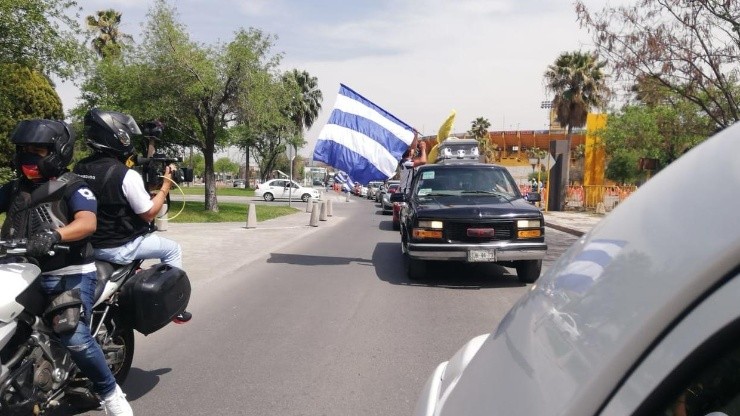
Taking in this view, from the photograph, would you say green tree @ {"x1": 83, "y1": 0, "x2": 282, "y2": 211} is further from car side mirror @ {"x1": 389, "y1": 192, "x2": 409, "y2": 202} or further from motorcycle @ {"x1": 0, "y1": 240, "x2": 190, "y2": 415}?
motorcycle @ {"x1": 0, "y1": 240, "x2": 190, "y2": 415}

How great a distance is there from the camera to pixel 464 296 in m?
8.43

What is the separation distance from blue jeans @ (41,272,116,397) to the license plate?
19.5 feet

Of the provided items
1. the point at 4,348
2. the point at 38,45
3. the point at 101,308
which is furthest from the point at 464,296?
the point at 38,45

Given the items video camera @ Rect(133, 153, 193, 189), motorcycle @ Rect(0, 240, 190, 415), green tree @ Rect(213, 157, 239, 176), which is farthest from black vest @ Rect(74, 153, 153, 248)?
green tree @ Rect(213, 157, 239, 176)

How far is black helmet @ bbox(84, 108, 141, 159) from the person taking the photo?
3918mm

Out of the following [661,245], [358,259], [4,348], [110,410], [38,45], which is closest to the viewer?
[661,245]

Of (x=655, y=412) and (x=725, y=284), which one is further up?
(x=725, y=284)

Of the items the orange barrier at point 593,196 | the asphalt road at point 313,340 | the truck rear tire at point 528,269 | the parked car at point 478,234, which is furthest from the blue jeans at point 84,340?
the orange barrier at point 593,196

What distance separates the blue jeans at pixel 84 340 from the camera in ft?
11.2

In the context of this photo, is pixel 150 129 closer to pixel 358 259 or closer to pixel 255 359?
pixel 255 359

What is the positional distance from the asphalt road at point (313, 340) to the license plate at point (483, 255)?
0.49 m

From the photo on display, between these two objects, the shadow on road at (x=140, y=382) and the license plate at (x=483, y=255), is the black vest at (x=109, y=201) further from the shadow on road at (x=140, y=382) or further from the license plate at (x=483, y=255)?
the license plate at (x=483, y=255)

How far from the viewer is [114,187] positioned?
3.90 meters

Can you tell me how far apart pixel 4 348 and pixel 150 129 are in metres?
2.33
